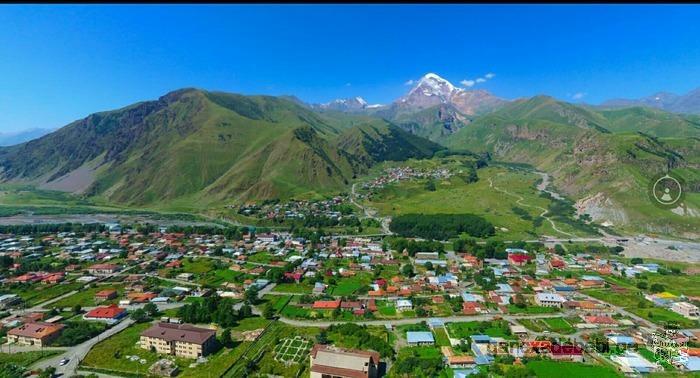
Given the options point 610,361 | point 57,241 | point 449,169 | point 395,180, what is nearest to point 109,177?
point 57,241

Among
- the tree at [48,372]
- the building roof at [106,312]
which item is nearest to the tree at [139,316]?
the building roof at [106,312]

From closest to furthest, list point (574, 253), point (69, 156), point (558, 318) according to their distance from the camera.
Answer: point (558, 318), point (574, 253), point (69, 156)

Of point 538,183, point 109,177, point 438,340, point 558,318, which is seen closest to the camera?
point 438,340

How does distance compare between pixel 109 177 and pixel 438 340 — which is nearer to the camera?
pixel 438 340

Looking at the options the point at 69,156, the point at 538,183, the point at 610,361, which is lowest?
the point at 610,361

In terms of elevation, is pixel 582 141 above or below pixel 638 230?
above

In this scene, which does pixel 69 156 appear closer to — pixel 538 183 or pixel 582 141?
pixel 538 183

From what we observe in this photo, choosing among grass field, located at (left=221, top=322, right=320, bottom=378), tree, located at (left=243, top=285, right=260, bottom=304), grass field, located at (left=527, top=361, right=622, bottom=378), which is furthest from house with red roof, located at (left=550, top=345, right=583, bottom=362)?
tree, located at (left=243, top=285, right=260, bottom=304)
